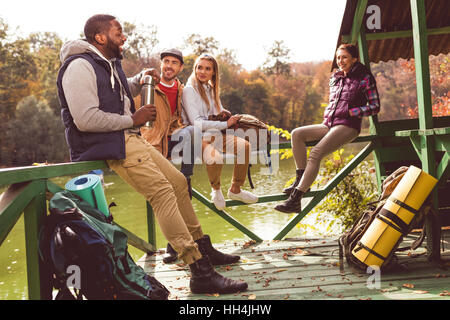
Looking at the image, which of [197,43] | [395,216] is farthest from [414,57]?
[197,43]

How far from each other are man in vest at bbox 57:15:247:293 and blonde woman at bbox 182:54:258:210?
0.91m

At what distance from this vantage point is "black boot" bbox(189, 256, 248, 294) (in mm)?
2893

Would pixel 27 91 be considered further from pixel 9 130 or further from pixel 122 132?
pixel 122 132

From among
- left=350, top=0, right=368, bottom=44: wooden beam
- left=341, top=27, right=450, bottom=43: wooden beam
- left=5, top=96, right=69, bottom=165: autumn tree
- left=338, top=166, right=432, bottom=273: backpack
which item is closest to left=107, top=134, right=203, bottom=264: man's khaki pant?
left=338, top=166, right=432, bottom=273: backpack

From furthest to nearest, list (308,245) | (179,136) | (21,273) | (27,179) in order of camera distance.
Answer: (21,273) → (308,245) → (179,136) → (27,179)

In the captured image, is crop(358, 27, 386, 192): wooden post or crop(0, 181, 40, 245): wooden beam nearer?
crop(0, 181, 40, 245): wooden beam

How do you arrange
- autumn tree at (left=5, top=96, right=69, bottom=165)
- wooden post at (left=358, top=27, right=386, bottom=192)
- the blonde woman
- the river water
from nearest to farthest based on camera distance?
1. the blonde woman
2. wooden post at (left=358, top=27, right=386, bottom=192)
3. the river water
4. autumn tree at (left=5, top=96, right=69, bottom=165)

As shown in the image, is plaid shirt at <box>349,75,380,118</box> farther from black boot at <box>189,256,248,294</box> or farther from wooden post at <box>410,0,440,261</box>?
black boot at <box>189,256,248,294</box>

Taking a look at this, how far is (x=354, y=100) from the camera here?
4.04 metres

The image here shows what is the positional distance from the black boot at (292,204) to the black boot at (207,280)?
1183 millimetres

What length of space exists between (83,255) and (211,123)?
6.81 feet

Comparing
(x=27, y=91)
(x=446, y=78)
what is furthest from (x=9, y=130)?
(x=446, y=78)

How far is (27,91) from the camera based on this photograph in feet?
109

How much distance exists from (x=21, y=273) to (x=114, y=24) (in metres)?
8.14
